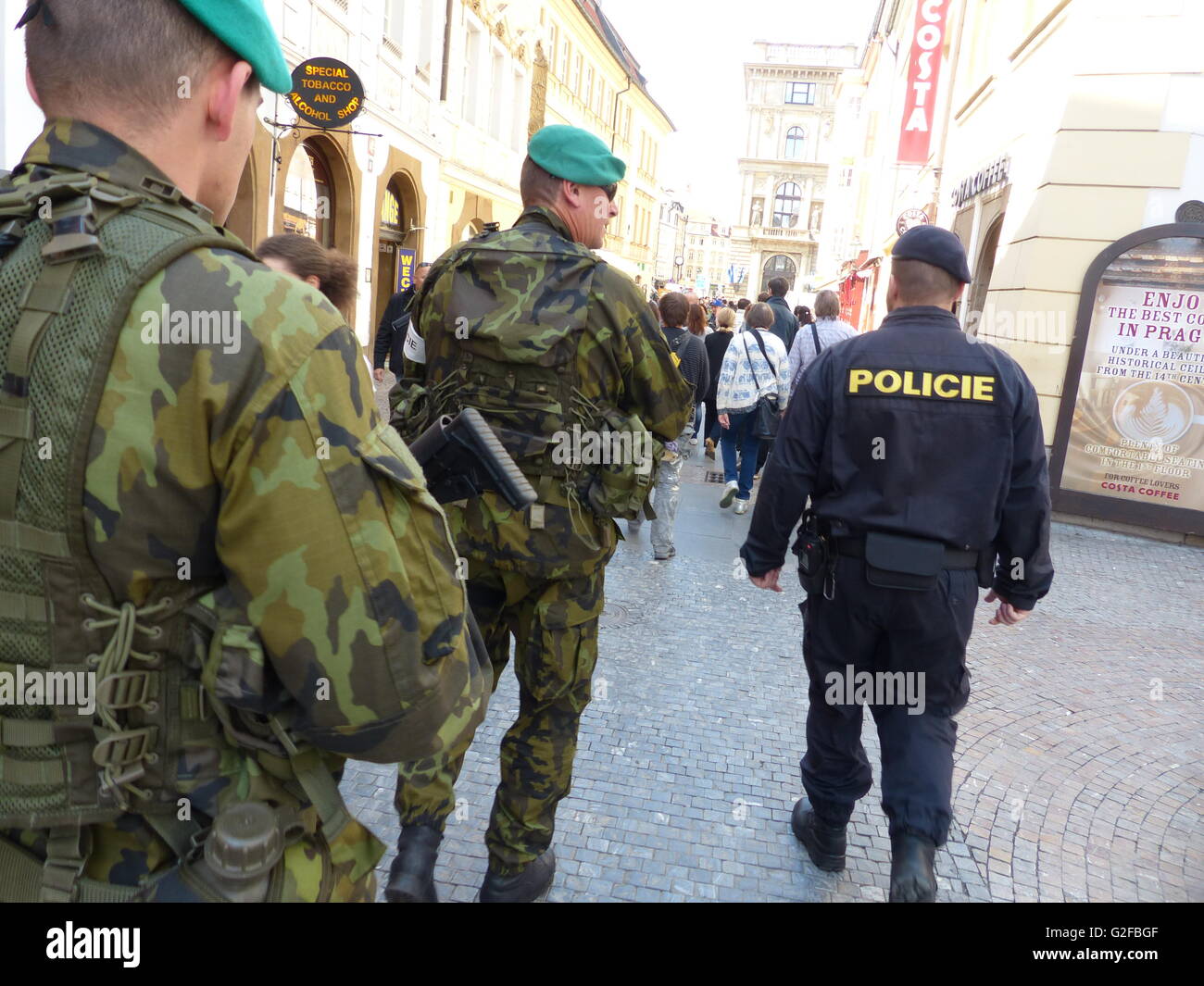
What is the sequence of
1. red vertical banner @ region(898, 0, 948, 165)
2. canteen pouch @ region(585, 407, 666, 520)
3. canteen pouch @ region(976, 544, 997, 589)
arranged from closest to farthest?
canteen pouch @ region(585, 407, 666, 520) < canteen pouch @ region(976, 544, 997, 589) < red vertical banner @ region(898, 0, 948, 165)

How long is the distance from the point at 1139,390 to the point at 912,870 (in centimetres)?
766

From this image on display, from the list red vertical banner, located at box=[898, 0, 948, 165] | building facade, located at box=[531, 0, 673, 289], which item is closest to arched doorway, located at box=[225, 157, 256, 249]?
building facade, located at box=[531, 0, 673, 289]

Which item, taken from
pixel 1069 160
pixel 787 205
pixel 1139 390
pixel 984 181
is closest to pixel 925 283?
pixel 1139 390

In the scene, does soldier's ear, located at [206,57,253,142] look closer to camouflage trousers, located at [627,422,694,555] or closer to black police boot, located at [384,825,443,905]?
Answer: black police boot, located at [384,825,443,905]

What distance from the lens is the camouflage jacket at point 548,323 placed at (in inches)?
101

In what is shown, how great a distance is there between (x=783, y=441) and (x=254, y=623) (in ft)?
7.13

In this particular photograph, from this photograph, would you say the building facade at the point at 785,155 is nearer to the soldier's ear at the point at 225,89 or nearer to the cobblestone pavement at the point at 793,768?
the cobblestone pavement at the point at 793,768

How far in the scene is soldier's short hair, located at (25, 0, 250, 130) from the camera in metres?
1.09

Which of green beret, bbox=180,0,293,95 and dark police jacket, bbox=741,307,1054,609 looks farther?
dark police jacket, bbox=741,307,1054,609

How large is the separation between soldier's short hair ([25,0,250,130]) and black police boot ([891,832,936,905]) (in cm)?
265

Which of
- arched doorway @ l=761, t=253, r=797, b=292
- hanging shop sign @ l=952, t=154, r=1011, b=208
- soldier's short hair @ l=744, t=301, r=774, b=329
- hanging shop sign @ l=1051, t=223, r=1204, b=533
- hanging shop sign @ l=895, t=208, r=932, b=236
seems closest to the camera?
soldier's short hair @ l=744, t=301, r=774, b=329

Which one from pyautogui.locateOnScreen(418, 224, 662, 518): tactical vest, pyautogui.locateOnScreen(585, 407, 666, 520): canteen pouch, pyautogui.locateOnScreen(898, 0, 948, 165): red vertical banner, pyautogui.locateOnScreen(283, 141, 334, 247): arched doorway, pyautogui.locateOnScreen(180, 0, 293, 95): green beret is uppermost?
pyautogui.locateOnScreen(898, 0, 948, 165): red vertical banner

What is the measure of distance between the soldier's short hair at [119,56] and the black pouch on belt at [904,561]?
87.3 inches
